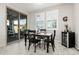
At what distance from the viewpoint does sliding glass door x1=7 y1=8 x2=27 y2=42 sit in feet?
17.7

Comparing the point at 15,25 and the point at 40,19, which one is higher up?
the point at 40,19

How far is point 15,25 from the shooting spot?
578 centimetres

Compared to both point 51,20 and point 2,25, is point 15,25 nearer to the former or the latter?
point 2,25

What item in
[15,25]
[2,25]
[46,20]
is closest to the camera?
[46,20]

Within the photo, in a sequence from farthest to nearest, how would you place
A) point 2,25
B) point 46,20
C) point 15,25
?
point 15,25, point 2,25, point 46,20

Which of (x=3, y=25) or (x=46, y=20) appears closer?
(x=46, y=20)

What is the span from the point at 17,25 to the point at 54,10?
2.16m

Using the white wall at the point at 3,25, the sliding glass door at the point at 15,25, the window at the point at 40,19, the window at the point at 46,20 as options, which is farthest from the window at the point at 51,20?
the white wall at the point at 3,25

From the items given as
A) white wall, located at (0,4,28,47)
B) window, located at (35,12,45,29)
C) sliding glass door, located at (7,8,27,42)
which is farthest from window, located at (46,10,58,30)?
white wall, located at (0,4,28,47)

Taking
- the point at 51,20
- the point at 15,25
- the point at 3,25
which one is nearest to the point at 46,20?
the point at 51,20

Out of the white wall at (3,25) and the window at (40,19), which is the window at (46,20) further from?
the white wall at (3,25)

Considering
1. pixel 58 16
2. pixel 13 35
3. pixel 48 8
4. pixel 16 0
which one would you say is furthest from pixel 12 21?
pixel 16 0

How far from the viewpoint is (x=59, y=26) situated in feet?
18.4

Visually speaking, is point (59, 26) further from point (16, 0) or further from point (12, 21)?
point (16, 0)
